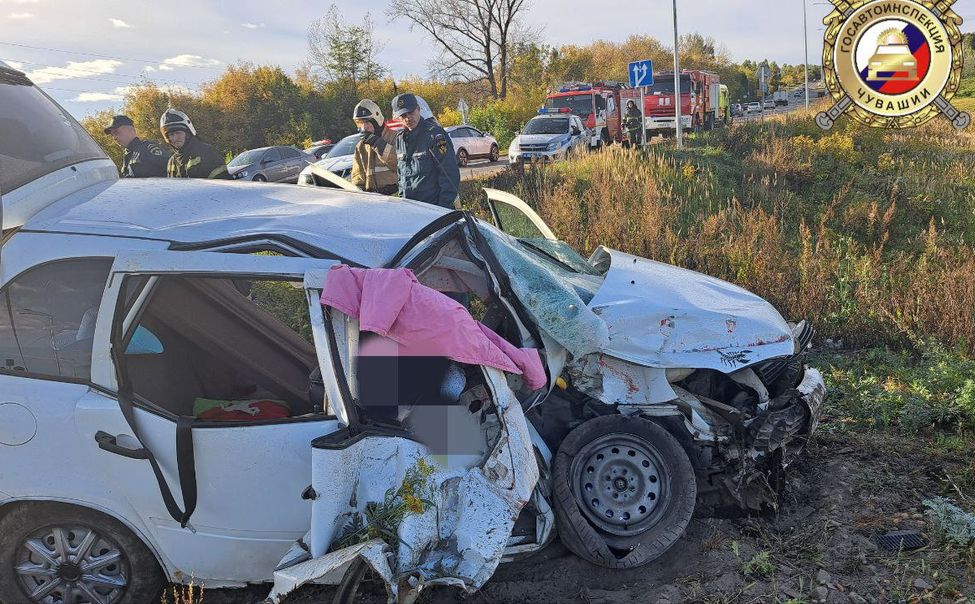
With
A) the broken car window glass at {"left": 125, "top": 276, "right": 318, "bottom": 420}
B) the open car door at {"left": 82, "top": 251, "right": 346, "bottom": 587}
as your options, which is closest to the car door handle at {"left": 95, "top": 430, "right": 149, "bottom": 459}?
the open car door at {"left": 82, "top": 251, "right": 346, "bottom": 587}

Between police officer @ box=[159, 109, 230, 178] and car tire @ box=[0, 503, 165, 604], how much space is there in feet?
14.0

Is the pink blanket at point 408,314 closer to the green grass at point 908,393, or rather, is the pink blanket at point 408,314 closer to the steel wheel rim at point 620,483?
the steel wheel rim at point 620,483

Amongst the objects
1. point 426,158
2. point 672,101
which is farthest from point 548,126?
point 426,158

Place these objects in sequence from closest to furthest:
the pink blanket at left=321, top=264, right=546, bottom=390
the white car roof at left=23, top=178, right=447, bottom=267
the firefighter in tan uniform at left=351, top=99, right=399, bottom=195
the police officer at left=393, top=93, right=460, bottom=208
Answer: the pink blanket at left=321, top=264, right=546, bottom=390 → the white car roof at left=23, top=178, right=447, bottom=267 → the police officer at left=393, top=93, right=460, bottom=208 → the firefighter in tan uniform at left=351, top=99, right=399, bottom=195

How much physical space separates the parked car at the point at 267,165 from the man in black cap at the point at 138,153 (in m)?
13.0

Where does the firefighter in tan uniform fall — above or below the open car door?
above

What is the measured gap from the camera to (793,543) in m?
3.23

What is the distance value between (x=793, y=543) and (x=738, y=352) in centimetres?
94

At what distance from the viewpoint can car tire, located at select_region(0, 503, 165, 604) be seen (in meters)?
2.73

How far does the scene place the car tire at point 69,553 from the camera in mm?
2732

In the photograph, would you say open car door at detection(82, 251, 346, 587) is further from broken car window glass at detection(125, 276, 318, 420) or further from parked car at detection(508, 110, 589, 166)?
parked car at detection(508, 110, 589, 166)

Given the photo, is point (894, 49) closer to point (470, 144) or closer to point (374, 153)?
point (374, 153)

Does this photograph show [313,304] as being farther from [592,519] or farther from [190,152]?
[190,152]

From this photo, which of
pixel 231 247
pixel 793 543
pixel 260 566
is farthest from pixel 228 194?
pixel 793 543
